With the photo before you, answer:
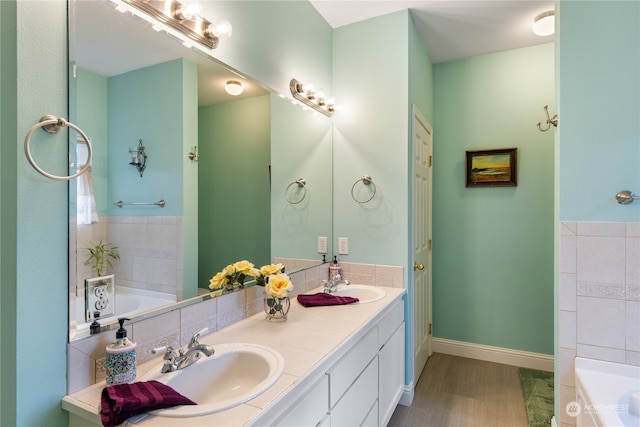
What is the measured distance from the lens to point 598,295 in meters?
1.77

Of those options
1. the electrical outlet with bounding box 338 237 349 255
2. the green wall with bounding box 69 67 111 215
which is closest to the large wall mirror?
the green wall with bounding box 69 67 111 215

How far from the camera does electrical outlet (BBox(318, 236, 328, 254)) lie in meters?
2.52

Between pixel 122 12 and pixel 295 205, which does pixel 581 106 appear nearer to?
pixel 295 205

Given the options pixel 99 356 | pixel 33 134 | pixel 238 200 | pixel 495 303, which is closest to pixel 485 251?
pixel 495 303

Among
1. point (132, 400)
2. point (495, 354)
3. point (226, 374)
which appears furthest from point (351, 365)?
point (495, 354)

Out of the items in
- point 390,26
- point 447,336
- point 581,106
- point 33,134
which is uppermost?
point 390,26

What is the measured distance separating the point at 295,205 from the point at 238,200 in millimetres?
562

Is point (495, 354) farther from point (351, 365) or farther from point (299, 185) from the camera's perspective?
point (299, 185)

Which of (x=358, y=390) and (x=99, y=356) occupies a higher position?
(x=99, y=356)

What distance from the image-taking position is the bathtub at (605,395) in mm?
1418

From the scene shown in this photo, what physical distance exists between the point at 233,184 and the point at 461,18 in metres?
2.11

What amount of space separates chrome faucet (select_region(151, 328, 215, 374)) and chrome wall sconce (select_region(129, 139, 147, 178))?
25.5 inches

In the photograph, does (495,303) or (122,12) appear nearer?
(122,12)

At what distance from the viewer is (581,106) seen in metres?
1.77
